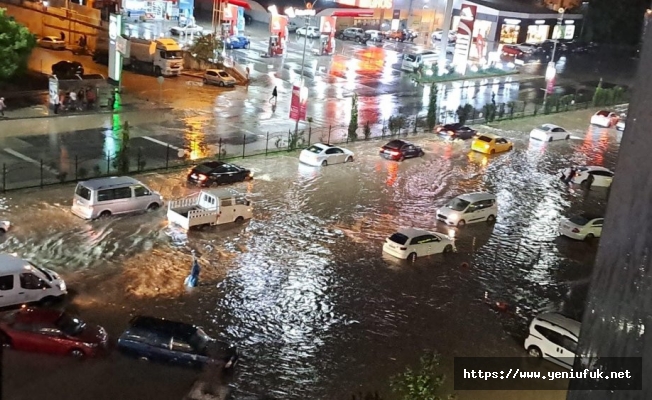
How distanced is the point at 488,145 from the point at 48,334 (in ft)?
101

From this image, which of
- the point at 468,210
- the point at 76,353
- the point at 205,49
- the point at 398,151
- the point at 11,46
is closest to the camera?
the point at 76,353

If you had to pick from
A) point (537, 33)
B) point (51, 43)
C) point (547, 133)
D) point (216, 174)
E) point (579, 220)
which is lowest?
point (216, 174)

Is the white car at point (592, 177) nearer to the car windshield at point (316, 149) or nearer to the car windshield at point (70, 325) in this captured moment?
the car windshield at point (316, 149)

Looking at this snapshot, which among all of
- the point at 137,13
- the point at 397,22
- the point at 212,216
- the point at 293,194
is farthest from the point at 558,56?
the point at 212,216

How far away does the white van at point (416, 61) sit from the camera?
228 feet

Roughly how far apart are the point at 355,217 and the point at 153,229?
8210 millimetres

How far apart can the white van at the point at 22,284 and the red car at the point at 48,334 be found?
1881mm

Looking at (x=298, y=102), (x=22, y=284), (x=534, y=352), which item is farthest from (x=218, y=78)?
(x=534, y=352)

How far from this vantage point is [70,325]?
18391mm

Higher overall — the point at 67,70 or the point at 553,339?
the point at 67,70

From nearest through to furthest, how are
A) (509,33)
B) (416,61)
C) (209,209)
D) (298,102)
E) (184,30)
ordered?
(209,209) → (298,102) → (416,61) → (184,30) → (509,33)

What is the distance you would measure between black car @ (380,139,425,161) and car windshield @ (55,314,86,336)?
24546 millimetres

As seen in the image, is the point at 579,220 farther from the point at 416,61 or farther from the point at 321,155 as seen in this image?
the point at 416,61

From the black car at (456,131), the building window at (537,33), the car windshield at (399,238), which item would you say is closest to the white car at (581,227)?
the car windshield at (399,238)
